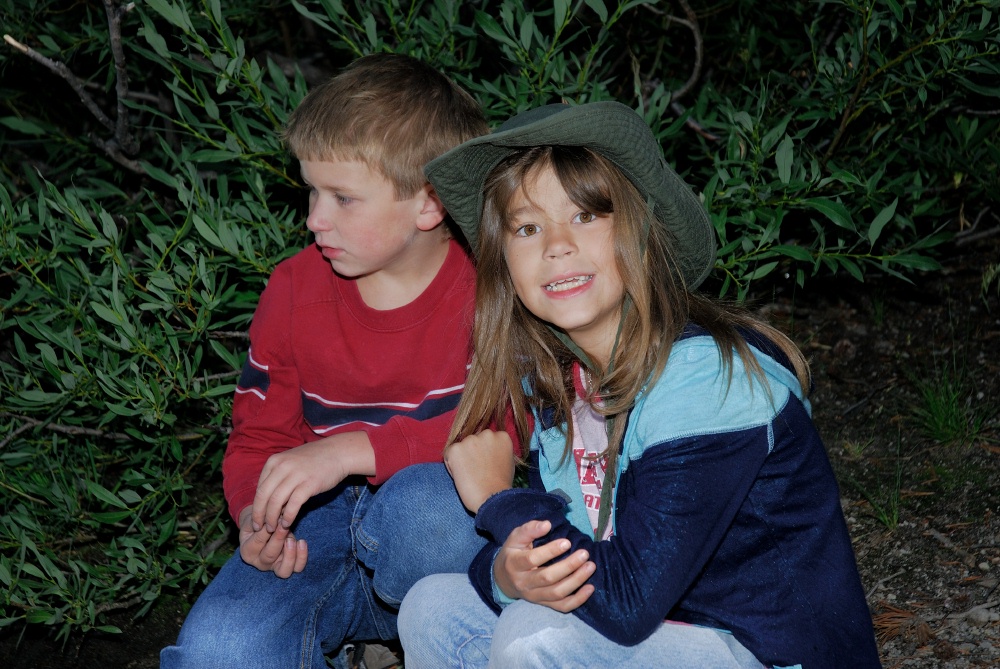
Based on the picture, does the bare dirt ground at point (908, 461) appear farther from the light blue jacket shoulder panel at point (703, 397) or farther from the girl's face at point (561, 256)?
the girl's face at point (561, 256)

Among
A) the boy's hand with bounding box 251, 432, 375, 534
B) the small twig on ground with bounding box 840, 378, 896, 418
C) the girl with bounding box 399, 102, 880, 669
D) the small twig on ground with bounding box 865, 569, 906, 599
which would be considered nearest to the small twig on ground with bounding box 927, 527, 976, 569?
the small twig on ground with bounding box 865, 569, 906, 599

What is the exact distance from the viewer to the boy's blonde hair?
2.33 m

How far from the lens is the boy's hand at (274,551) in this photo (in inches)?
87.6

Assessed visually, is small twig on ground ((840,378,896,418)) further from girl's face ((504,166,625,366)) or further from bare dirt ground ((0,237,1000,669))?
girl's face ((504,166,625,366))

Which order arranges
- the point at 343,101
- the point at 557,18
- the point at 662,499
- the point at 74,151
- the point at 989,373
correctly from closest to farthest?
the point at 662,499
the point at 343,101
the point at 557,18
the point at 989,373
the point at 74,151

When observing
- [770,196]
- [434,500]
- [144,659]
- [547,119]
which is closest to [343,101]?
[547,119]

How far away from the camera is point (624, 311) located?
2.04m

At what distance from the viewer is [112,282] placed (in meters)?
2.64

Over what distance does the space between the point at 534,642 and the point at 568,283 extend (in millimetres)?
692

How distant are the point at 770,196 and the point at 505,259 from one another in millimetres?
960

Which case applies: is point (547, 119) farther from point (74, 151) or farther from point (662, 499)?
point (74, 151)

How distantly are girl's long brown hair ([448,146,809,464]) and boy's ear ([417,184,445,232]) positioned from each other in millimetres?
266

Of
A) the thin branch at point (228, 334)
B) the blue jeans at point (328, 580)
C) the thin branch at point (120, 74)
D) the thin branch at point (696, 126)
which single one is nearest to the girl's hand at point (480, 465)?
the blue jeans at point (328, 580)

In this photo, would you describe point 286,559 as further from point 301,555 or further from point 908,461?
point 908,461
